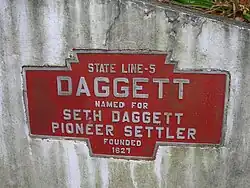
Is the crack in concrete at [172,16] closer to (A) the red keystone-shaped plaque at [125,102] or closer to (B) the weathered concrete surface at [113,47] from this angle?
(B) the weathered concrete surface at [113,47]

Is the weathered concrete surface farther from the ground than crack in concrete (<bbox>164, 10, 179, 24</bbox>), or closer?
closer

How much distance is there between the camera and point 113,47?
221 cm

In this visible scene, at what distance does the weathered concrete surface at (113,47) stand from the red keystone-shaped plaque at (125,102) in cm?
5

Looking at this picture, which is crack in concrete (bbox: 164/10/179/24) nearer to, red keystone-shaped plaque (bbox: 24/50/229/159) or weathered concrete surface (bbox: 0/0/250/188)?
weathered concrete surface (bbox: 0/0/250/188)

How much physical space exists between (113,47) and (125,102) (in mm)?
292

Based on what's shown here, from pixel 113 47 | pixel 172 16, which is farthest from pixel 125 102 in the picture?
pixel 172 16

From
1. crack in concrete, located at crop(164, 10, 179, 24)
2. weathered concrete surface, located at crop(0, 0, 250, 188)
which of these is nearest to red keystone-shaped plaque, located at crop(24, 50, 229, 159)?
weathered concrete surface, located at crop(0, 0, 250, 188)

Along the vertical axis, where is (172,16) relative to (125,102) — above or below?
above

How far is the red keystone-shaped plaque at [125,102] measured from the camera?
223cm

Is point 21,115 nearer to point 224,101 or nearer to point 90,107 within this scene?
point 90,107

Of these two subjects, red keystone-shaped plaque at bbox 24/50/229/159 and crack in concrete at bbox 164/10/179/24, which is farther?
red keystone-shaped plaque at bbox 24/50/229/159

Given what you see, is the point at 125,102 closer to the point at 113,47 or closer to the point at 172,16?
the point at 113,47

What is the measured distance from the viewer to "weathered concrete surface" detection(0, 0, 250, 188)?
2.13 metres

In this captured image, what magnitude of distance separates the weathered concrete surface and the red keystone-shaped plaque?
0.17ft
